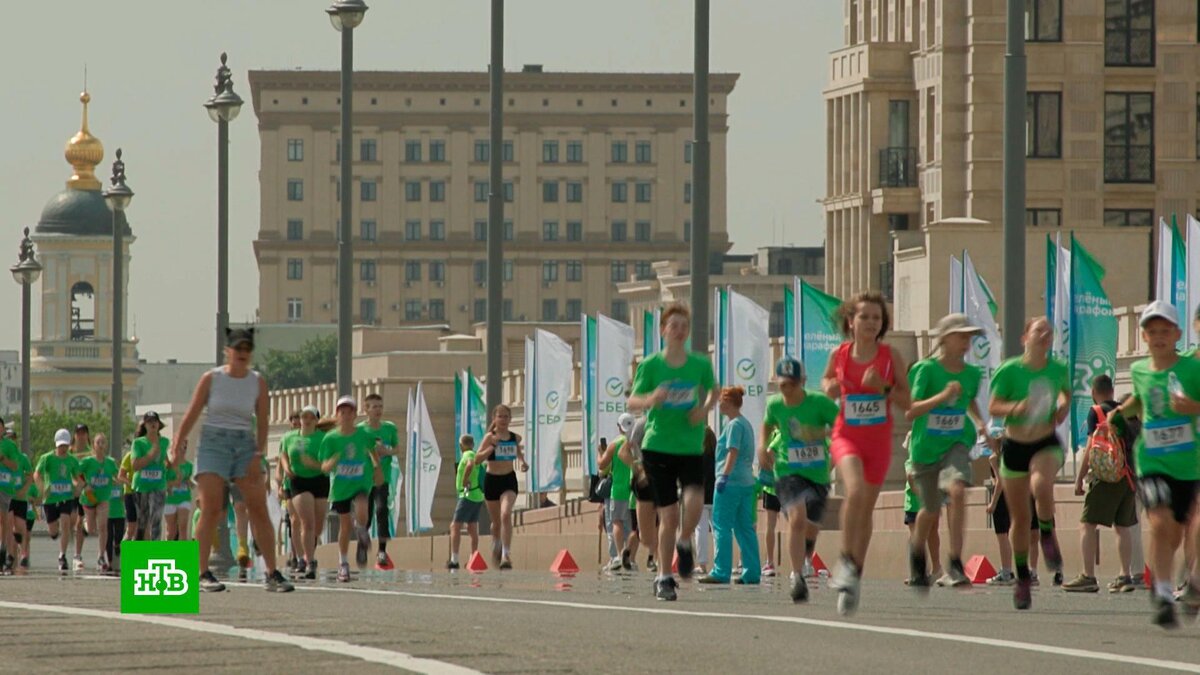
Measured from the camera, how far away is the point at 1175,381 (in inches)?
602

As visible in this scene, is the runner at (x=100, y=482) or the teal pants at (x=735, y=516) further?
the runner at (x=100, y=482)

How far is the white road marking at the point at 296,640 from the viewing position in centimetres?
1248

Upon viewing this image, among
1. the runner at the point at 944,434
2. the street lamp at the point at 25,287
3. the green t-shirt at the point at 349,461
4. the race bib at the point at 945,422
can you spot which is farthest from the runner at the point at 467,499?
the street lamp at the point at 25,287

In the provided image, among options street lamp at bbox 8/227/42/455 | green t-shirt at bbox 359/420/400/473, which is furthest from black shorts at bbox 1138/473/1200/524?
street lamp at bbox 8/227/42/455

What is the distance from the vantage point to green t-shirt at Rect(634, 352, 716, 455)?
730 inches

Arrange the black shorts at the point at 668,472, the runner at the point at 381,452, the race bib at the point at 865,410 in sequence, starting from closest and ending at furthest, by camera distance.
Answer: the race bib at the point at 865,410 → the black shorts at the point at 668,472 → the runner at the point at 381,452

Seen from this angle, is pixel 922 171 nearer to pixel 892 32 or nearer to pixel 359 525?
pixel 892 32

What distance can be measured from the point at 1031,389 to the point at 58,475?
59.8ft

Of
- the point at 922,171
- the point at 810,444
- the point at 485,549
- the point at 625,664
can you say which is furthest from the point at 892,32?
the point at 625,664

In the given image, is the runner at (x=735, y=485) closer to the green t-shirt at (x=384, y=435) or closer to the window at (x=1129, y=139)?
the green t-shirt at (x=384, y=435)

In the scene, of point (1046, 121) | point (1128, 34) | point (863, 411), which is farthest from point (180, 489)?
point (1128, 34)

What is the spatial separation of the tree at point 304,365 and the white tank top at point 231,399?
163727mm

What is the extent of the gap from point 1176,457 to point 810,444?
4.34 metres

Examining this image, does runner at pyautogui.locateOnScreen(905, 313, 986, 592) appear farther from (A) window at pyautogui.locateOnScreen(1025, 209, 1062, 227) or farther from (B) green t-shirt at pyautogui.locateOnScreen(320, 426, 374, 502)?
(A) window at pyautogui.locateOnScreen(1025, 209, 1062, 227)
